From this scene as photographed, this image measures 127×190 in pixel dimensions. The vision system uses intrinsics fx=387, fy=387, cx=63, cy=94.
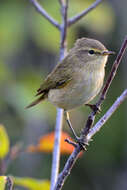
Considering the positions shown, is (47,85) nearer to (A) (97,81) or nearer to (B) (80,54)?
(B) (80,54)

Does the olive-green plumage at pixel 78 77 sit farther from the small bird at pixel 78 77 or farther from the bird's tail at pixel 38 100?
the bird's tail at pixel 38 100

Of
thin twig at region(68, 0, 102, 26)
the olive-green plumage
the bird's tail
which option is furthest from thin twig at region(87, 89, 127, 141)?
the bird's tail

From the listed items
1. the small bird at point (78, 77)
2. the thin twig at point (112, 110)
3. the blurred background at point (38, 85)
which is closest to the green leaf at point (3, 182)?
the thin twig at point (112, 110)

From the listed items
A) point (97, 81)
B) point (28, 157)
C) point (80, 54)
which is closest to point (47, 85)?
point (80, 54)

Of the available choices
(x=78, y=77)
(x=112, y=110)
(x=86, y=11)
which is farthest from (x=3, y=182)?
(x=86, y=11)

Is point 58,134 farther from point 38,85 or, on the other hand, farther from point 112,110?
point 38,85

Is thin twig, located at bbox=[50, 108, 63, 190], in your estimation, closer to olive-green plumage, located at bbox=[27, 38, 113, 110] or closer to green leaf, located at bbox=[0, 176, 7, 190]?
olive-green plumage, located at bbox=[27, 38, 113, 110]

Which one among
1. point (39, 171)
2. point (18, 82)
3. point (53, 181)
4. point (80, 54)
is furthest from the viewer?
point (39, 171)

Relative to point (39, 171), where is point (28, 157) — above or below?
above
